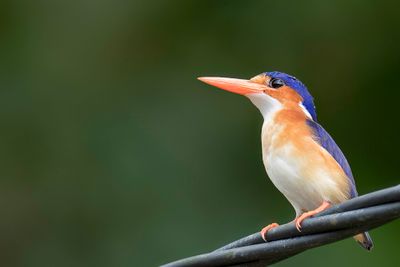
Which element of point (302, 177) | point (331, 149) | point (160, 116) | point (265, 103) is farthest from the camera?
point (160, 116)

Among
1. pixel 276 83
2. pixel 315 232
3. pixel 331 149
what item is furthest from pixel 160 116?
pixel 315 232

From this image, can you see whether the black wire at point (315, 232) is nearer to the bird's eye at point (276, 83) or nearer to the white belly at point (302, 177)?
the white belly at point (302, 177)

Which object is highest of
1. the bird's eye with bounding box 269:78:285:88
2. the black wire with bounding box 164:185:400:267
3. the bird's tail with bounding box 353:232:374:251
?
the bird's eye with bounding box 269:78:285:88

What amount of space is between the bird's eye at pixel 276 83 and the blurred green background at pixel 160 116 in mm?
1326

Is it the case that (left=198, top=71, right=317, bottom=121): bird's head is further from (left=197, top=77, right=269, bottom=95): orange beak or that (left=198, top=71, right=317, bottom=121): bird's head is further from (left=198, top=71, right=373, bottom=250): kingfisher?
(left=198, top=71, right=373, bottom=250): kingfisher

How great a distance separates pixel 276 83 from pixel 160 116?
2305mm

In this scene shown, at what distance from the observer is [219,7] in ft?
24.1

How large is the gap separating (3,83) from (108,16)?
2.84ft

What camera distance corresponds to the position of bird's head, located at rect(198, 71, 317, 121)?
→ 14.3 ft

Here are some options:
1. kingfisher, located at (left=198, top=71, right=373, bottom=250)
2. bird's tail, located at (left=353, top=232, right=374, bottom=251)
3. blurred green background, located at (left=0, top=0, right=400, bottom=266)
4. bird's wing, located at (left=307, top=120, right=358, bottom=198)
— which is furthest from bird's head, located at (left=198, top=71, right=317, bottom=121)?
blurred green background, located at (left=0, top=0, right=400, bottom=266)

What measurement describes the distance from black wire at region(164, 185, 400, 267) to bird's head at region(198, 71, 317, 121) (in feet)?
4.98

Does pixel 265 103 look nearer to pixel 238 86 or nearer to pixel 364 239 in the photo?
pixel 238 86

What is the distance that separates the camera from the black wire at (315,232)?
8.54 feet

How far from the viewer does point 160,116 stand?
6.68 m
